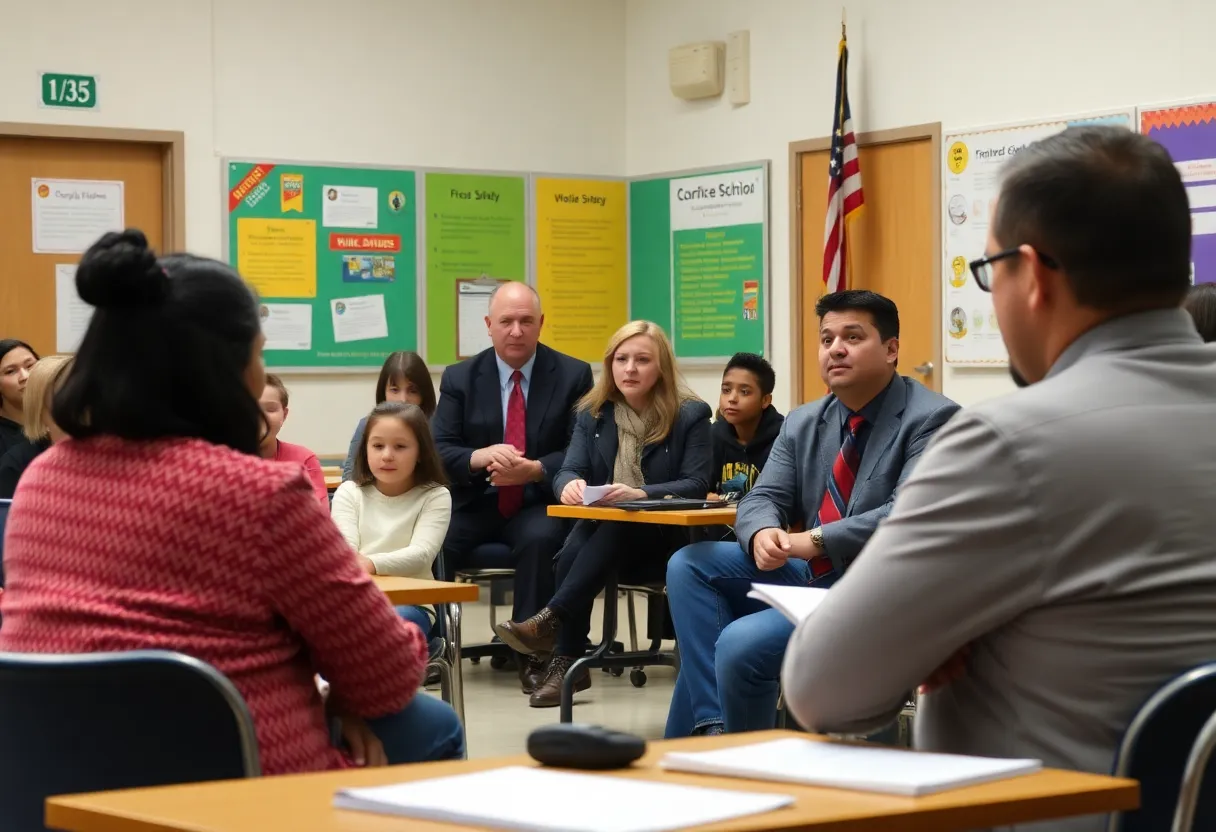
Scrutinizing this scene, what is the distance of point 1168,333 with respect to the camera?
159 cm

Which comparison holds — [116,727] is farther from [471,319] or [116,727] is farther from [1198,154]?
[471,319]

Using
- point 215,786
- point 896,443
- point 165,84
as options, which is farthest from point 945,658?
→ point 165,84

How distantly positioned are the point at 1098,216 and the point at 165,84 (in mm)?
6884

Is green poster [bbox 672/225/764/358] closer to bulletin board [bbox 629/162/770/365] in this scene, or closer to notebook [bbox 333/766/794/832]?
bulletin board [bbox 629/162/770/365]

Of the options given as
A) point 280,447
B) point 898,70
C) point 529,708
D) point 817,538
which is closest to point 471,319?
point 898,70

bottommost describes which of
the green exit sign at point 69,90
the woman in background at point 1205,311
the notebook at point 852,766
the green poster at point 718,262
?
the notebook at point 852,766

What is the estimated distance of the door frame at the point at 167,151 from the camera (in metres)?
7.56

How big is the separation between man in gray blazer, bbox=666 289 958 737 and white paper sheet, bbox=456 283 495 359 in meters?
4.31

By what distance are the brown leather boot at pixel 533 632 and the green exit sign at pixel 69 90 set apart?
3.62m

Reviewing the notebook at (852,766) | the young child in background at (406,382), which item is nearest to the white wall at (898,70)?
the young child in background at (406,382)

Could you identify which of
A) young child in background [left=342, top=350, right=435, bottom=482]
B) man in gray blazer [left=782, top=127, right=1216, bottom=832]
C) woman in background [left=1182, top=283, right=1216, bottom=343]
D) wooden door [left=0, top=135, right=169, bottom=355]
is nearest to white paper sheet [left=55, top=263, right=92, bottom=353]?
wooden door [left=0, top=135, right=169, bottom=355]

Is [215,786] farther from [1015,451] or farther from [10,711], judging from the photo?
[1015,451]

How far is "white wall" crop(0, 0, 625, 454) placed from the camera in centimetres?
762

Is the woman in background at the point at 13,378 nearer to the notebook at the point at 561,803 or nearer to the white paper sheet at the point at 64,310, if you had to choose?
the white paper sheet at the point at 64,310
